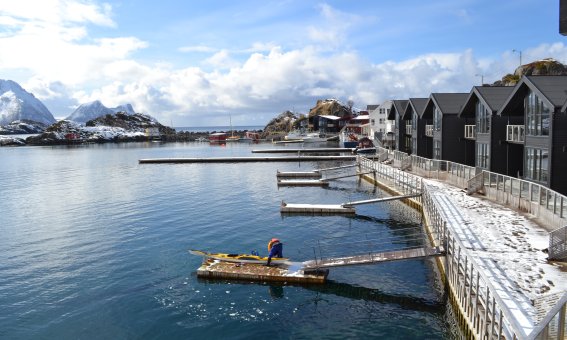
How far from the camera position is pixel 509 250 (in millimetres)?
20672

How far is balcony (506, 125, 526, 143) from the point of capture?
3503 centimetres

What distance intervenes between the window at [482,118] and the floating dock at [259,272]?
2429 cm

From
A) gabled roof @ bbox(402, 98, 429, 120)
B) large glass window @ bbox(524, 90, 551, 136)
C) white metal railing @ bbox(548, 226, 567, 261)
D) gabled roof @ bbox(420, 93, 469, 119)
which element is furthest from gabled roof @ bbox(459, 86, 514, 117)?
white metal railing @ bbox(548, 226, 567, 261)

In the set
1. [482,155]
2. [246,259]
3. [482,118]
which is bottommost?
[246,259]

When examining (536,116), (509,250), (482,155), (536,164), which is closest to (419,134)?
(482,155)

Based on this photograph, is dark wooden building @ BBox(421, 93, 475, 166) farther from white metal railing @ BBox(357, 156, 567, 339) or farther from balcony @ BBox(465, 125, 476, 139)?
white metal railing @ BBox(357, 156, 567, 339)

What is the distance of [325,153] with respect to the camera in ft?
361

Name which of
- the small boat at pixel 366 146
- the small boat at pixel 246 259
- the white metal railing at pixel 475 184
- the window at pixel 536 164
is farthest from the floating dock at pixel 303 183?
the small boat at pixel 366 146

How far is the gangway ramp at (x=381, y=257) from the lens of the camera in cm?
2280

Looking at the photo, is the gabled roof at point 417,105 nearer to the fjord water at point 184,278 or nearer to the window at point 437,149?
the window at point 437,149

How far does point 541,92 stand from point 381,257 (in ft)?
56.5

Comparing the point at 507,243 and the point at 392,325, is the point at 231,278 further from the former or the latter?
the point at 507,243

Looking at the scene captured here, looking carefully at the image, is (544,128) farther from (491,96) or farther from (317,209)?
(317,209)

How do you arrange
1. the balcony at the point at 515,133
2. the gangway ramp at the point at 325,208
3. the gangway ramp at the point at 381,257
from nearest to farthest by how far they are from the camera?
the gangway ramp at the point at 381,257
the balcony at the point at 515,133
the gangway ramp at the point at 325,208
